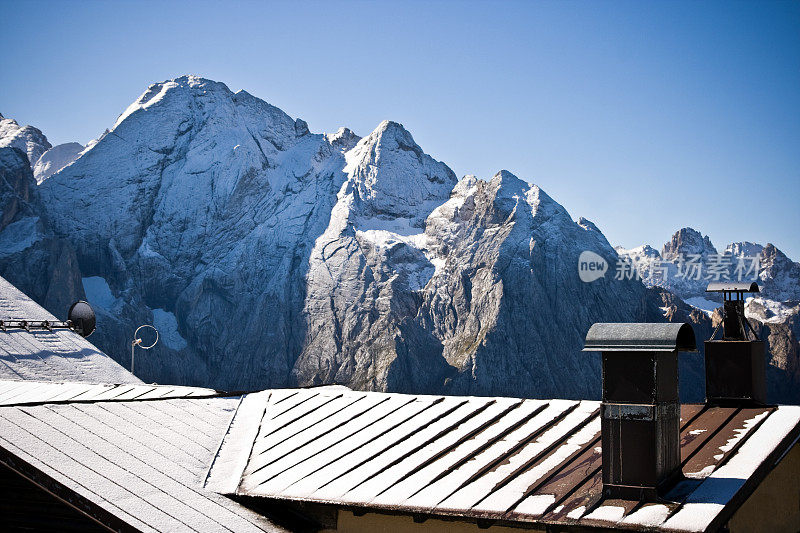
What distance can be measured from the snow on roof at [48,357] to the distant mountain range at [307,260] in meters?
100

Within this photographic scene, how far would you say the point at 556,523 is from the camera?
763cm

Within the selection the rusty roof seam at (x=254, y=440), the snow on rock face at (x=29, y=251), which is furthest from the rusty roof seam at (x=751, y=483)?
the snow on rock face at (x=29, y=251)

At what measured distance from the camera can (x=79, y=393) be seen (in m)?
13.2

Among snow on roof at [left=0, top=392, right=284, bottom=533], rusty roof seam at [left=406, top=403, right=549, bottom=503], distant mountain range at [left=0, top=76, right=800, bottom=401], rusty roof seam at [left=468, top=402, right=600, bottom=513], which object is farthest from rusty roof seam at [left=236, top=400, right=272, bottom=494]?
distant mountain range at [left=0, top=76, right=800, bottom=401]

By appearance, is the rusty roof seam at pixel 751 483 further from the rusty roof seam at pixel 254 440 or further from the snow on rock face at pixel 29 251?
the snow on rock face at pixel 29 251

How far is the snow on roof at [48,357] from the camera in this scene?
95.9 ft

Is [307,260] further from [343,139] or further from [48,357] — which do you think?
[48,357]

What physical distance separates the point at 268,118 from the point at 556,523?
168 metres

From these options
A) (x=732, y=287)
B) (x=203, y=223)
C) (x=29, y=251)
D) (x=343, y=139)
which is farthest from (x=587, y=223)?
(x=732, y=287)

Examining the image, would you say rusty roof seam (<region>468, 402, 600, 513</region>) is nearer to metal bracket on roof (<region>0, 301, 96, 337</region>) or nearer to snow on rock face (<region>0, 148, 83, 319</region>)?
metal bracket on roof (<region>0, 301, 96, 337</region>)

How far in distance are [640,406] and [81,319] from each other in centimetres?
3104

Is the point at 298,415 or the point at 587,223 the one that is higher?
the point at 587,223

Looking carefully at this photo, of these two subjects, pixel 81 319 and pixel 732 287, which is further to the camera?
pixel 81 319

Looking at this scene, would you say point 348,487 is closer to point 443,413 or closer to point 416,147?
point 443,413
